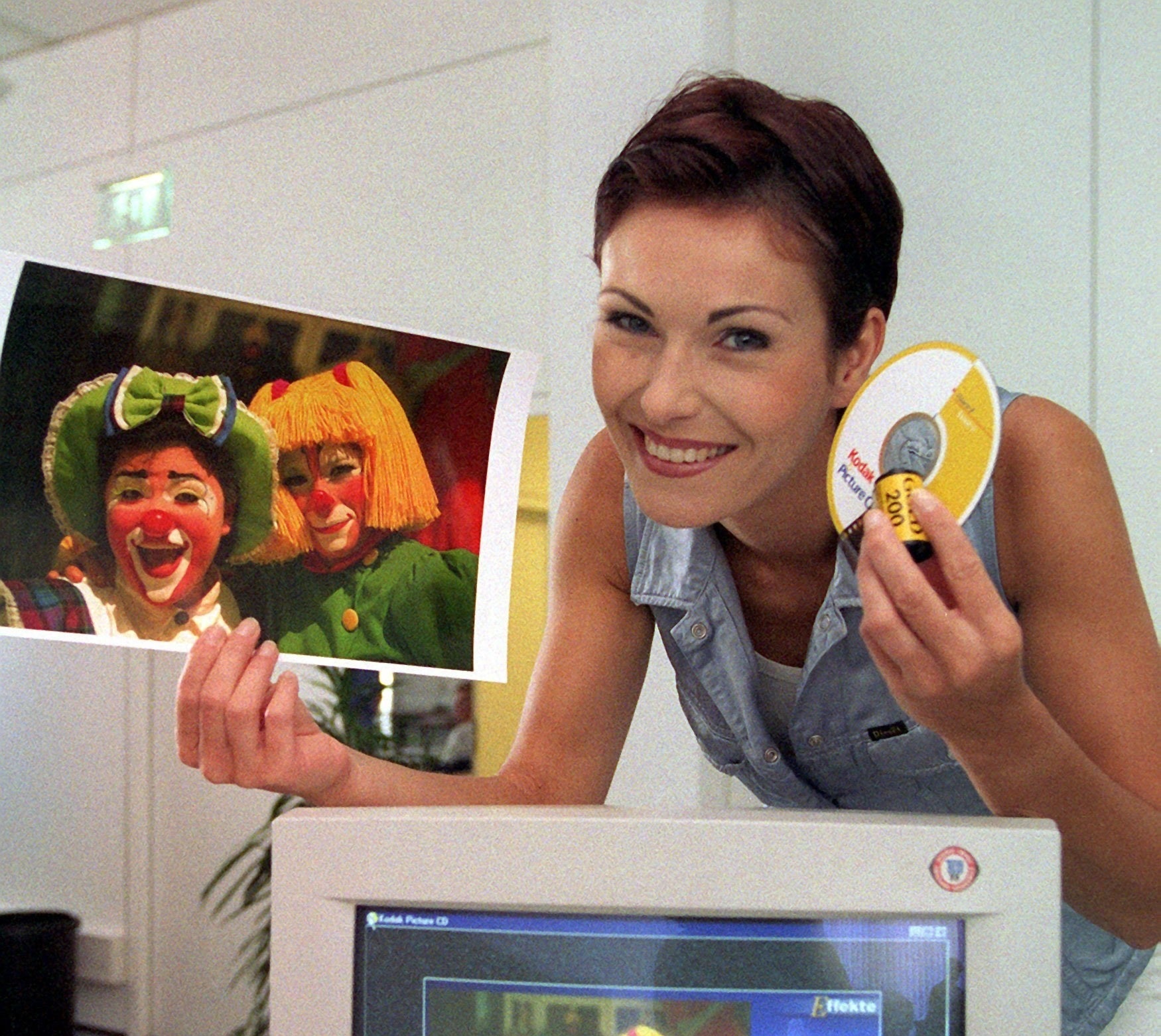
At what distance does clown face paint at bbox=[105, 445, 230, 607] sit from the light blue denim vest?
18.2 inches

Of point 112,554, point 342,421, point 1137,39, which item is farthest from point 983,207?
point 112,554

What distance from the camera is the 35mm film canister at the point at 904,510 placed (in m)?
0.75

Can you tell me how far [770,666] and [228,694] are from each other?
59 centimetres

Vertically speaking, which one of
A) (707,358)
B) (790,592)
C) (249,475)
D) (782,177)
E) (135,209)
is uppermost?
(135,209)

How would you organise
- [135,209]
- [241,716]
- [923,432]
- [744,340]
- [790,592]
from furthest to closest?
[135,209] < [790,592] < [744,340] < [241,716] < [923,432]

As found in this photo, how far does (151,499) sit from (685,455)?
0.47 m

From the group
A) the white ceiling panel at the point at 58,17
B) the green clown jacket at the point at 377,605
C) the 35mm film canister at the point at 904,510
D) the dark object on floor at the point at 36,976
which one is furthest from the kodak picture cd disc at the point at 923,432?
the white ceiling panel at the point at 58,17

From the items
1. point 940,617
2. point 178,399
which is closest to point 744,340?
point 940,617

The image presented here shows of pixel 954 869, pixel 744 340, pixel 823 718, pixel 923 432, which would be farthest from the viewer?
pixel 823 718

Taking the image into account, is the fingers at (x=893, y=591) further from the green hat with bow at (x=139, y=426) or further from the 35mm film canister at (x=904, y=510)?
the green hat with bow at (x=139, y=426)

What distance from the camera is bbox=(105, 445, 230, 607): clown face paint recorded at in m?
1.07

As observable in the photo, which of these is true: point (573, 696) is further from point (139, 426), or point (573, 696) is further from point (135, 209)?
point (135, 209)

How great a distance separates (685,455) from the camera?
1.09m

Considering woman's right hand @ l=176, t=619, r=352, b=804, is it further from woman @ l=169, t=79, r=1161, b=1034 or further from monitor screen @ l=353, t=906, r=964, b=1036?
monitor screen @ l=353, t=906, r=964, b=1036
